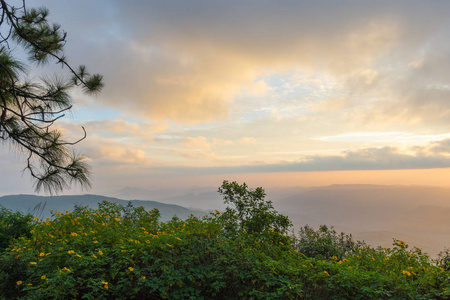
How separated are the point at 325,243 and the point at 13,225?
7.11 m

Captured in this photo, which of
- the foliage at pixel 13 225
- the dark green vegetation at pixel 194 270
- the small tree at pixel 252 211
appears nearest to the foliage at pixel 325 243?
the small tree at pixel 252 211

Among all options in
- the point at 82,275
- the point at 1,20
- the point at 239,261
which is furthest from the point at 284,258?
the point at 1,20

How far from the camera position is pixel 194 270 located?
3.32 m

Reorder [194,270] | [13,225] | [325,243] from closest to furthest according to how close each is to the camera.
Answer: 1. [194,270]
2. [13,225]
3. [325,243]

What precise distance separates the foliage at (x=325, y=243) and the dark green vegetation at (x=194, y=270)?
2395mm

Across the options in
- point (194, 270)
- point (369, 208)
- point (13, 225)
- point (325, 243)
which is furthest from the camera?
point (369, 208)

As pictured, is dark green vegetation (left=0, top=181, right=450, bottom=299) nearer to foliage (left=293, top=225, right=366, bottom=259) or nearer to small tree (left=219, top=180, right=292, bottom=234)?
A: small tree (left=219, top=180, right=292, bottom=234)

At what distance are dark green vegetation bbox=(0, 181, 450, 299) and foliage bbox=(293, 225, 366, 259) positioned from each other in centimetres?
240

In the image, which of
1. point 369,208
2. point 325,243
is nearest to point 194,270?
point 325,243

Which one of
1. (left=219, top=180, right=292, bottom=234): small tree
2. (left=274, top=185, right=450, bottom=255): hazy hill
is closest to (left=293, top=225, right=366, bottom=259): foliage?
(left=219, top=180, right=292, bottom=234): small tree

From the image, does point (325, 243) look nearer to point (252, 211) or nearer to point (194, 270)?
point (252, 211)

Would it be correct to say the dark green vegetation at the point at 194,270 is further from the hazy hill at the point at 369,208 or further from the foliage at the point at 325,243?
the hazy hill at the point at 369,208

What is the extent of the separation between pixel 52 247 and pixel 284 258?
3359mm

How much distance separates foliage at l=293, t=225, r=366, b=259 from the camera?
6.79 metres
